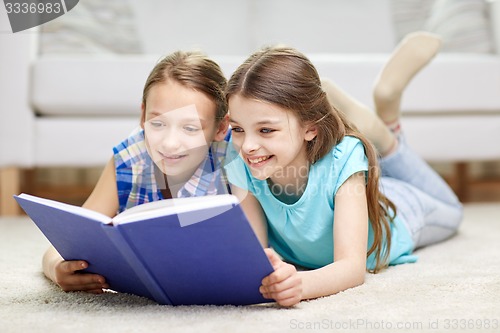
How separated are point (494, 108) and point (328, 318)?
5.04ft

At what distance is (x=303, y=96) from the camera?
3.47 feet

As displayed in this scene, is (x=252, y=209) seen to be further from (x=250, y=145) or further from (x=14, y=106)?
(x=14, y=106)

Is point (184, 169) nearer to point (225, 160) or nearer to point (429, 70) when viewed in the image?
point (225, 160)

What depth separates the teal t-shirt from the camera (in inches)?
43.3

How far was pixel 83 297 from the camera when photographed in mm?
979

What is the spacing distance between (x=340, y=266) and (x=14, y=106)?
1.30 m

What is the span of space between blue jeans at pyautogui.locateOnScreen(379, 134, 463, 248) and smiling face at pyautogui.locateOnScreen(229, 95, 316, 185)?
0.42 metres

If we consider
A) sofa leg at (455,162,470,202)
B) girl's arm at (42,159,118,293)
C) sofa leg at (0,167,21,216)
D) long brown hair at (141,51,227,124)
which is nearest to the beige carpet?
girl's arm at (42,159,118,293)

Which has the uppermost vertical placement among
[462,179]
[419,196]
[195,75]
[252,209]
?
[195,75]

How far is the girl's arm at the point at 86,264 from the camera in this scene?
0.98 metres

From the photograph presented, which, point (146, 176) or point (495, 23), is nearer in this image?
point (146, 176)

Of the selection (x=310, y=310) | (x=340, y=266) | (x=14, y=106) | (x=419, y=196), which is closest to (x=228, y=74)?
(x=14, y=106)

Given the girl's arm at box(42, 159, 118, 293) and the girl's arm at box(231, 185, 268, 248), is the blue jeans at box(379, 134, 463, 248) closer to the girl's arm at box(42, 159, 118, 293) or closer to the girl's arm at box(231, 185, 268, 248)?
the girl's arm at box(231, 185, 268, 248)

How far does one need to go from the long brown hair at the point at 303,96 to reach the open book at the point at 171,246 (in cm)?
29
